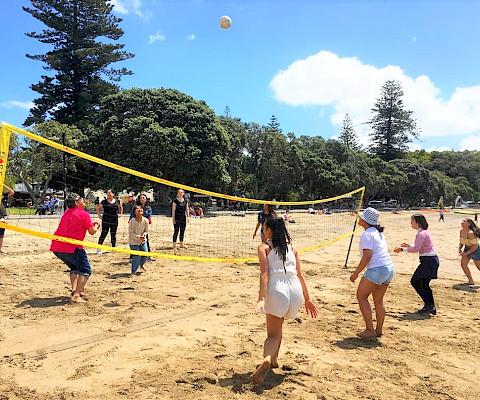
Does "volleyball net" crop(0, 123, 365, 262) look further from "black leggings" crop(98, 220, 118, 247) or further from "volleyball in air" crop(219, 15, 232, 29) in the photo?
"volleyball in air" crop(219, 15, 232, 29)

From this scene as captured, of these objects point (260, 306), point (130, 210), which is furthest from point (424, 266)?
point (130, 210)

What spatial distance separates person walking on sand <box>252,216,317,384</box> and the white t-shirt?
4.72 ft

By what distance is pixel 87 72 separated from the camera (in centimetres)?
4106

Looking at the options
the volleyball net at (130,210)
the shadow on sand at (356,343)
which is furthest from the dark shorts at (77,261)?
the shadow on sand at (356,343)

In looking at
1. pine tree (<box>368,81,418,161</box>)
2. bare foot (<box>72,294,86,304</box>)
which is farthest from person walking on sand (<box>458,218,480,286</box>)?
pine tree (<box>368,81,418,161</box>)

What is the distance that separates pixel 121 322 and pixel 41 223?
14.4 metres

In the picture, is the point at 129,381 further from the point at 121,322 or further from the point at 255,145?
the point at 255,145

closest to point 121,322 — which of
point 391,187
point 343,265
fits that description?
point 343,265

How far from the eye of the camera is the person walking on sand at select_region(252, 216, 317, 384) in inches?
147

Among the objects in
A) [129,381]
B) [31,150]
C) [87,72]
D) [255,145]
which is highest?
[87,72]

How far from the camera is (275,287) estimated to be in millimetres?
3779

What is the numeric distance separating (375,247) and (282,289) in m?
1.82

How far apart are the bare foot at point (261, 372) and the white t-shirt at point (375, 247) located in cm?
196

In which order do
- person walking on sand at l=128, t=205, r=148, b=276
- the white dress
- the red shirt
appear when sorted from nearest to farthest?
1. the white dress
2. the red shirt
3. person walking on sand at l=128, t=205, r=148, b=276
